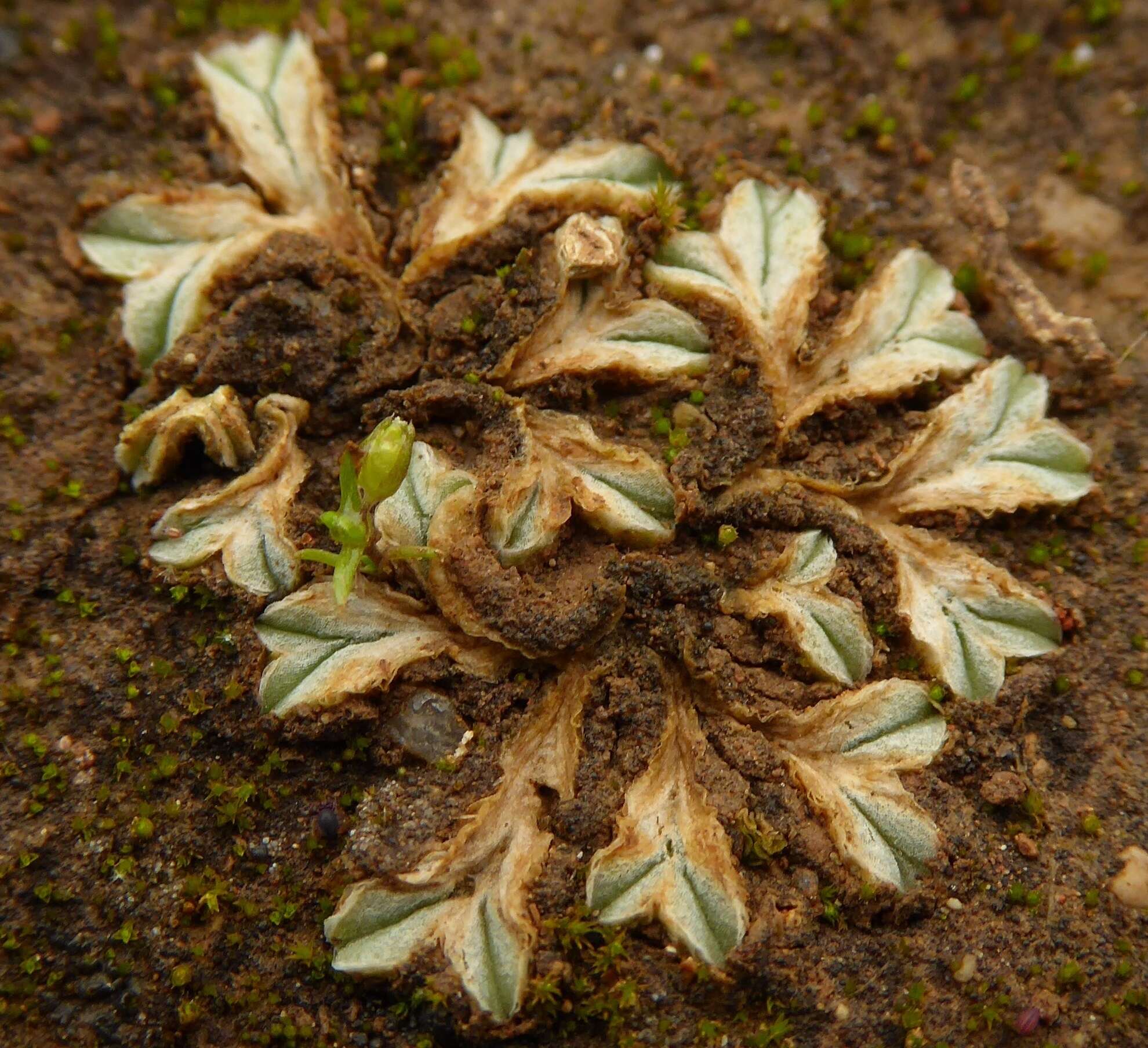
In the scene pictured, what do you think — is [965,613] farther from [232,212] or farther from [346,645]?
[232,212]

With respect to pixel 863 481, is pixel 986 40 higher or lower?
higher

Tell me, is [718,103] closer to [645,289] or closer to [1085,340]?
[645,289]

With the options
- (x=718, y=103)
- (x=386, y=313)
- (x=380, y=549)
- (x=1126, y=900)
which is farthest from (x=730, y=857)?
(x=718, y=103)

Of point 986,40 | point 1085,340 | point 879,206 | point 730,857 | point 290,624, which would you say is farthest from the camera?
point 986,40

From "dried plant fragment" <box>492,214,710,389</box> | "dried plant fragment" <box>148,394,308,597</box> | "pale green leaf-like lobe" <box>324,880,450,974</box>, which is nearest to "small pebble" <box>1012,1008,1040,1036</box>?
"pale green leaf-like lobe" <box>324,880,450,974</box>

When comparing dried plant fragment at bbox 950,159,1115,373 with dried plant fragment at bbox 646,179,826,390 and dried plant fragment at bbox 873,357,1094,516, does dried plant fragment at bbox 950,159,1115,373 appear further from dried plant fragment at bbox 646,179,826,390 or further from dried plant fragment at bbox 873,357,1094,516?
dried plant fragment at bbox 646,179,826,390

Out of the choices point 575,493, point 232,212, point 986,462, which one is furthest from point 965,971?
point 232,212

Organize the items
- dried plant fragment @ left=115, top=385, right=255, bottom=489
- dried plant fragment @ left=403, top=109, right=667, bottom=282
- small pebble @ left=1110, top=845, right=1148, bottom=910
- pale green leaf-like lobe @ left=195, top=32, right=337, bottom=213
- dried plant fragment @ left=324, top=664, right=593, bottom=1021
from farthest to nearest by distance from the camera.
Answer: pale green leaf-like lobe @ left=195, top=32, right=337, bottom=213 → dried plant fragment @ left=403, top=109, right=667, bottom=282 → dried plant fragment @ left=115, top=385, right=255, bottom=489 → small pebble @ left=1110, top=845, right=1148, bottom=910 → dried plant fragment @ left=324, top=664, right=593, bottom=1021

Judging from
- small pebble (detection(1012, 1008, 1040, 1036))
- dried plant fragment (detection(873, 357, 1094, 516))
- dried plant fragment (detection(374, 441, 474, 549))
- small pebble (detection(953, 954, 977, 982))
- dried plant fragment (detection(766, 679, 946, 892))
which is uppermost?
dried plant fragment (detection(873, 357, 1094, 516))
